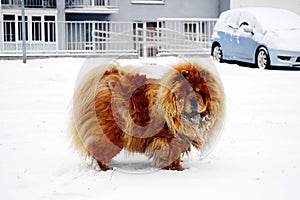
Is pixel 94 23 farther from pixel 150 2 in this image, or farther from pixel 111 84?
pixel 111 84

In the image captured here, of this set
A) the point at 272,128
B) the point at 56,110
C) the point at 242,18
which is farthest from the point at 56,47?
the point at 272,128

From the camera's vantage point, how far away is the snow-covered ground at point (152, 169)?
4.05m

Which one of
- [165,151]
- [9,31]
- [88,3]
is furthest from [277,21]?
[88,3]

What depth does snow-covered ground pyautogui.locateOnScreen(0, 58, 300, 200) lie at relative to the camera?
405cm

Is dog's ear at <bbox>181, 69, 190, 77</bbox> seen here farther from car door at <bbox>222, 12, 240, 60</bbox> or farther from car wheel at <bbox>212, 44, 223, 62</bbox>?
car wheel at <bbox>212, 44, 223, 62</bbox>

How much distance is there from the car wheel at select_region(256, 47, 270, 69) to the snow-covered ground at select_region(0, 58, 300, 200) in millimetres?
6164

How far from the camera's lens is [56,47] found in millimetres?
25344

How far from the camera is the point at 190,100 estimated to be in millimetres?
4242

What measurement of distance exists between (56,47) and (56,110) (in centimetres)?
1815

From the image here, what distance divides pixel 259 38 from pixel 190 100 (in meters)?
10.8

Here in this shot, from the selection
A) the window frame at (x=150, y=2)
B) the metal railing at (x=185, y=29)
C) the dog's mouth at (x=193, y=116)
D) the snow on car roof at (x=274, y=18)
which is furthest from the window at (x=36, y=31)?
the dog's mouth at (x=193, y=116)

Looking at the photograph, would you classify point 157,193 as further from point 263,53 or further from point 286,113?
point 263,53

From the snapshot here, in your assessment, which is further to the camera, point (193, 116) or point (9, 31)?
point (9, 31)

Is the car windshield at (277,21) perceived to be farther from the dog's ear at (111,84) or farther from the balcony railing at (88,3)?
the balcony railing at (88,3)
